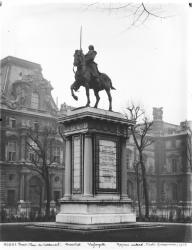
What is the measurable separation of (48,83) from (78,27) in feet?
131

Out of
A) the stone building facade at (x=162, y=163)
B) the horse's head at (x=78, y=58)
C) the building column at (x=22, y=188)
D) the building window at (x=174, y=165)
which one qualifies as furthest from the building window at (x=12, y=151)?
the horse's head at (x=78, y=58)

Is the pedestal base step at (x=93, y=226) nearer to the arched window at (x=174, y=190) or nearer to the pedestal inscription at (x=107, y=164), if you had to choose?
the pedestal inscription at (x=107, y=164)

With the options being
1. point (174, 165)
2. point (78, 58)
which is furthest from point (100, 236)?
point (174, 165)

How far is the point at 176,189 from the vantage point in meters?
68.0

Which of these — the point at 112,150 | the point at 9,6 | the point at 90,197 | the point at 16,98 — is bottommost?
the point at 90,197

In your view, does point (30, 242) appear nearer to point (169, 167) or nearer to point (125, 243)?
point (125, 243)

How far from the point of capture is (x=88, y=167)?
20.3 meters

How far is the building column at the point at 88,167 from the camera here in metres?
20.2

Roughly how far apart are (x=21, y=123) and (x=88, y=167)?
3688 cm

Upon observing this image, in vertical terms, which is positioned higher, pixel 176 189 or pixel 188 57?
pixel 188 57

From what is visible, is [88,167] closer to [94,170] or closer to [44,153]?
[94,170]

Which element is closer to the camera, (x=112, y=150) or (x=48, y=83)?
(x=112, y=150)

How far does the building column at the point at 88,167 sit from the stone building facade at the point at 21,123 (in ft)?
108

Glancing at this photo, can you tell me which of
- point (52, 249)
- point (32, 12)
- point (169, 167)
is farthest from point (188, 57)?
point (169, 167)
